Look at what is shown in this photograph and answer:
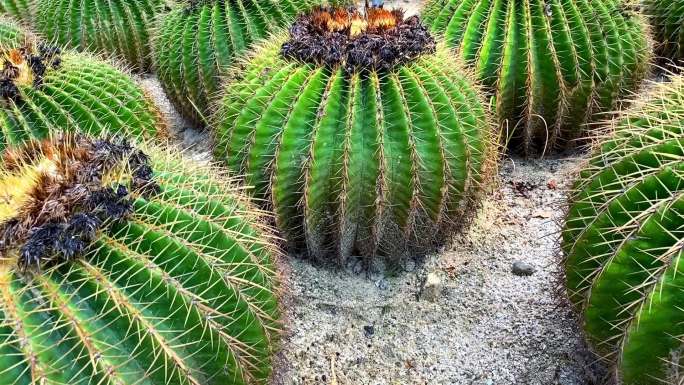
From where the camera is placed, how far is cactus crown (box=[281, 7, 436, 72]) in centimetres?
274

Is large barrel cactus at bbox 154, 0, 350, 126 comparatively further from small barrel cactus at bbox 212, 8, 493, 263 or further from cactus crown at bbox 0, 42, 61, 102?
small barrel cactus at bbox 212, 8, 493, 263

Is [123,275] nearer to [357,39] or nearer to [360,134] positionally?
[360,134]

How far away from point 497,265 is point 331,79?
1.18 meters

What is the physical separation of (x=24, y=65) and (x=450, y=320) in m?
2.19

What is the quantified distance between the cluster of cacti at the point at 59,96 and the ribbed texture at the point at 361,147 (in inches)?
23.0

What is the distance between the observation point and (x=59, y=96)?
307cm

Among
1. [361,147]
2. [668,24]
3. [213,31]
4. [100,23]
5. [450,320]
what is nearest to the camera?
[361,147]

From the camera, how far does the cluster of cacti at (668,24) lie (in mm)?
4277

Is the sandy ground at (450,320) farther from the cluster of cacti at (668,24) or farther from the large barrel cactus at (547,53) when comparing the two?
the cluster of cacti at (668,24)

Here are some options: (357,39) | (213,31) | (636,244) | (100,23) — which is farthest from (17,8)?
(636,244)

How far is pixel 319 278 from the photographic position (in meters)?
3.07

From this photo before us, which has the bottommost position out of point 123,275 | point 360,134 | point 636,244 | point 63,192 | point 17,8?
point 17,8

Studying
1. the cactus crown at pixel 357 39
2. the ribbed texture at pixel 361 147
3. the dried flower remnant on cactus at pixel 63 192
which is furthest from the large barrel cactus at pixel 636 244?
the dried flower remnant on cactus at pixel 63 192

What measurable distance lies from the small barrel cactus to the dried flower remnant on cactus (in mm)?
762
